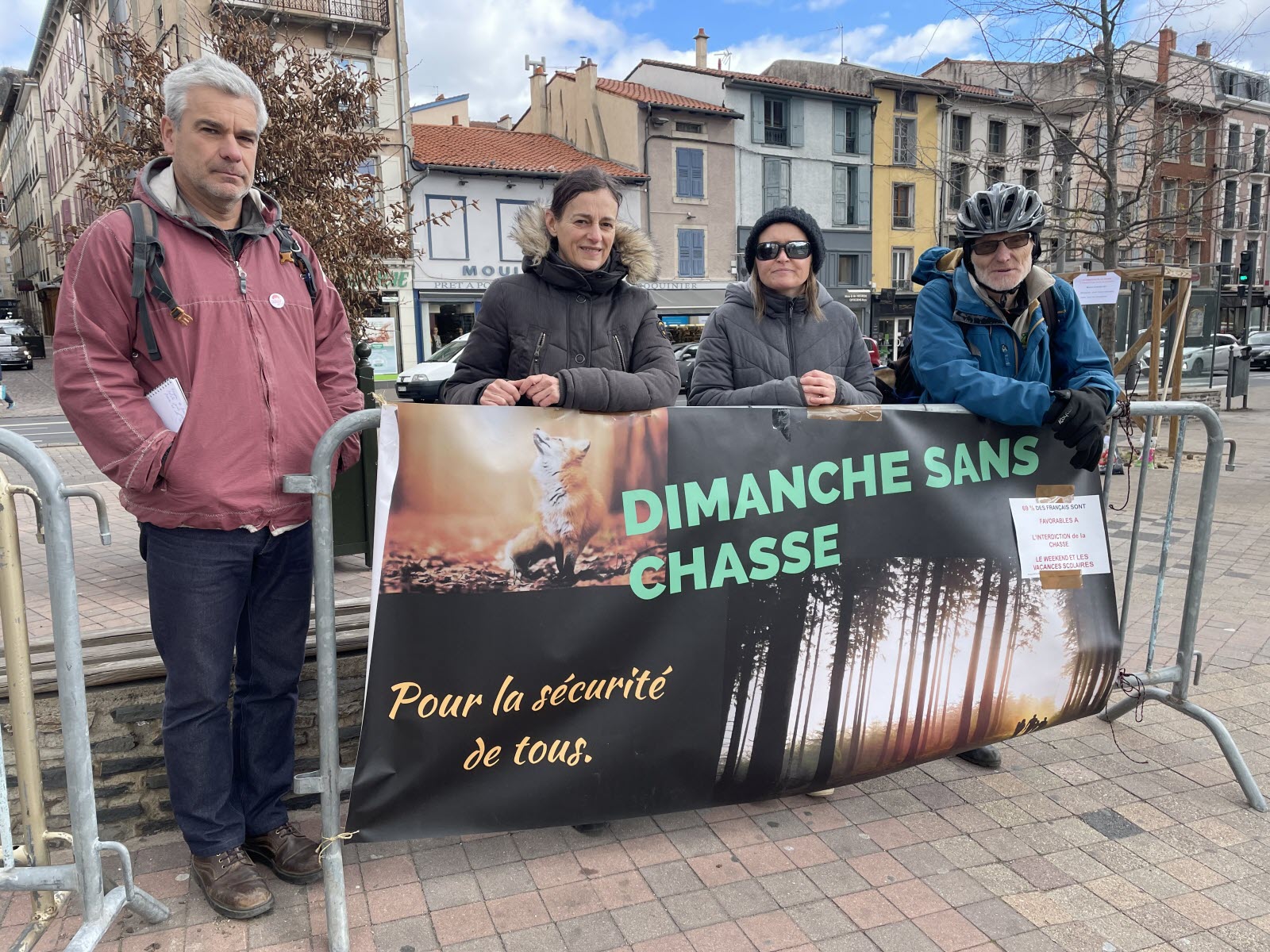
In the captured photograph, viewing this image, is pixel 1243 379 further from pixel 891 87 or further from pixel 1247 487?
pixel 891 87

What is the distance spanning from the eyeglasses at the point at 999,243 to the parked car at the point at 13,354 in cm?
3372

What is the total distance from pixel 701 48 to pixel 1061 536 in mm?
39767

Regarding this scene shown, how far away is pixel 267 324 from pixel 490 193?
98.0ft

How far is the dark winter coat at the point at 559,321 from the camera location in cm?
281

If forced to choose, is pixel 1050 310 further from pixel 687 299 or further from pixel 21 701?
pixel 687 299

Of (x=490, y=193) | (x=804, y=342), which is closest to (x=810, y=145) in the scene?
(x=490, y=193)

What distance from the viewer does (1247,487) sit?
9.31 meters

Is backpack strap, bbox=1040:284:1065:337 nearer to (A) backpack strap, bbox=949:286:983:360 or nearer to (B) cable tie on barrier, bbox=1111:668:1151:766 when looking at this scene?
(A) backpack strap, bbox=949:286:983:360

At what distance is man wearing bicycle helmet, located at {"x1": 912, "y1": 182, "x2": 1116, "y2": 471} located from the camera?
3029 millimetres

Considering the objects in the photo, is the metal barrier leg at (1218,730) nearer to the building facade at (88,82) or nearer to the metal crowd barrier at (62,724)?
the metal crowd barrier at (62,724)

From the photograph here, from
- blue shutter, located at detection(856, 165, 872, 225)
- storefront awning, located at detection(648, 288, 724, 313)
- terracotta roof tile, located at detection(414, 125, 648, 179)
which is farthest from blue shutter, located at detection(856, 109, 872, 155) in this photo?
terracotta roof tile, located at detection(414, 125, 648, 179)

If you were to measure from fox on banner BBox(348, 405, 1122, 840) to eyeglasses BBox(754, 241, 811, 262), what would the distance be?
2.60 ft

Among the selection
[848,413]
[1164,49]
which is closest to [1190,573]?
[848,413]

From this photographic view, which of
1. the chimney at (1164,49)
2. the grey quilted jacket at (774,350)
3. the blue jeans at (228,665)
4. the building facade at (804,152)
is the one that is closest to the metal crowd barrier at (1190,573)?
the grey quilted jacket at (774,350)
